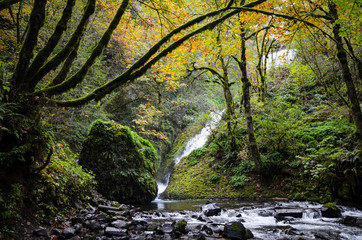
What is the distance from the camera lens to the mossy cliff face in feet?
27.4

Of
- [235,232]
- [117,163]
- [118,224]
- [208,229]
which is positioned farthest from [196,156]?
[235,232]

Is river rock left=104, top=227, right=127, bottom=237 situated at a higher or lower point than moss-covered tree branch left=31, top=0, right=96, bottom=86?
Result: lower

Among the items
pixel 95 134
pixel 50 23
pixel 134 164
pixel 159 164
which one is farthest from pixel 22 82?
pixel 159 164

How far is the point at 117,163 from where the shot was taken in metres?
8.80

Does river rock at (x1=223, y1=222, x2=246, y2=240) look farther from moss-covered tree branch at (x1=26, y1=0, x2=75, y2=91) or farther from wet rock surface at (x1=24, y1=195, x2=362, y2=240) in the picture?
moss-covered tree branch at (x1=26, y1=0, x2=75, y2=91)

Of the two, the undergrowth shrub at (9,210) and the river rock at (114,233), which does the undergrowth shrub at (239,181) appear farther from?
the undergrowth shrub at (9,210)

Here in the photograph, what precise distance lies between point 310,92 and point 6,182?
16136 millimetres

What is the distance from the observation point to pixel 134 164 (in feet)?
31.1

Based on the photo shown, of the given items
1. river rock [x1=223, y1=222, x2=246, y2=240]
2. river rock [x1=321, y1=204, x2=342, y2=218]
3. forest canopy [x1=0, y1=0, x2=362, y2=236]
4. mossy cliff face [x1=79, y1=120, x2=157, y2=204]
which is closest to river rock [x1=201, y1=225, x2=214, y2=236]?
river rock [x1=223, y1=222, x2=246, y2=240]

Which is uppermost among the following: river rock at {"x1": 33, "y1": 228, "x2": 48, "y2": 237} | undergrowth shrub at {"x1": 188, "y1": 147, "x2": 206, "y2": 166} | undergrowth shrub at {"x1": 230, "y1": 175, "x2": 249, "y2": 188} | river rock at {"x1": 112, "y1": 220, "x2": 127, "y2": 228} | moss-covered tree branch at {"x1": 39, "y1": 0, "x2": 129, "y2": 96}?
moss-covered tree branch at {"x1": 39, "y1": 0, "x2": 129, "y2": 96}

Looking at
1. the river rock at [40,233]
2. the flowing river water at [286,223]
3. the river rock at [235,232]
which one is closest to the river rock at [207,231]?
the flowing river water at [286,223]

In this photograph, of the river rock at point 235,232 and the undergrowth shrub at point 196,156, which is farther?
the undergrowth shrub at point 196,156

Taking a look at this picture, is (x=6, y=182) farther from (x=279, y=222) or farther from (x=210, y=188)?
(x=210, y=188)

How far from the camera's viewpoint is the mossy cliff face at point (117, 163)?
8352 mm
